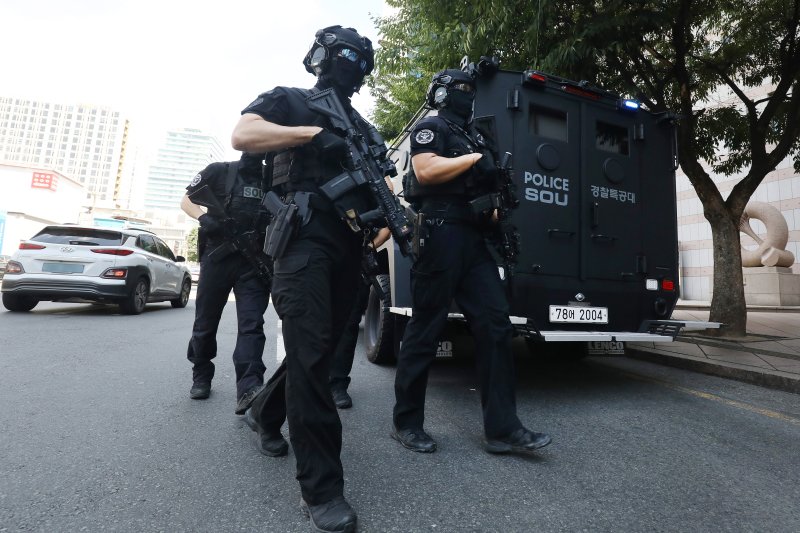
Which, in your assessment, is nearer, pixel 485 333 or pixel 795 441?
pixel 485 333

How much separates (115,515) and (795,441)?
3479 mm

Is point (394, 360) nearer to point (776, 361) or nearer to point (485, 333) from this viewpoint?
point (485, 333)

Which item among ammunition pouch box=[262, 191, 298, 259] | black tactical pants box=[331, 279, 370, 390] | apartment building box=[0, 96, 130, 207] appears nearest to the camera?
ammunition pouch box=[262, 191, 298, 259]

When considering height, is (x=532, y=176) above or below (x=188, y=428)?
above

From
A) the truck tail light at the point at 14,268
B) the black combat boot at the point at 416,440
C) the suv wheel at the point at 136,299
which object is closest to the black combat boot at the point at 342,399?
the black combat boot at the point at 416,440

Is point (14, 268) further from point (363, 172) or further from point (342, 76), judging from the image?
point (363, 172)

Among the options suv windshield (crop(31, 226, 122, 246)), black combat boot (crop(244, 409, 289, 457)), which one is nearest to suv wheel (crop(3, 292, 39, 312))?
suv windshield (crop(31, 226, 122, 246))

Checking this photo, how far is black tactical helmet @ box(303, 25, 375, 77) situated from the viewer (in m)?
2.05

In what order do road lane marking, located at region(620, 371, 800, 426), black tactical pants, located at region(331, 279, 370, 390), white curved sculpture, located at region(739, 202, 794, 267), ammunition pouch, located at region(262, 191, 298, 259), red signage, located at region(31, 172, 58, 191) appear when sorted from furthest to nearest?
red signage, located at region(31, 172, 58, 191) → white curved sculpture, located at region(739, 202, 794, 267) → black tactical pants, located at region(331, 279, 370, 390) → road lane marking, located at region(620, 371, 800, 426) → ammunition pouch, located at region(262, 191, 298, 259)

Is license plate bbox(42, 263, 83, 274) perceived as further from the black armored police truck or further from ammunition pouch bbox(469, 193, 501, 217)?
ammunition pouch bbox(469, 193, 501, 217)

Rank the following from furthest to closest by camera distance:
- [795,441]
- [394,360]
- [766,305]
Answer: [766,305] < [394,360] < [795,441]

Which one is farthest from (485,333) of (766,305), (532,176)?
(766,305)

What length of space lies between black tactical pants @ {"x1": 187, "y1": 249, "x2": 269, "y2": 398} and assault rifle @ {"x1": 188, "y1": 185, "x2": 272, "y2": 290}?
2.2 inches

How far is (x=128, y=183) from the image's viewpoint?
453ft
